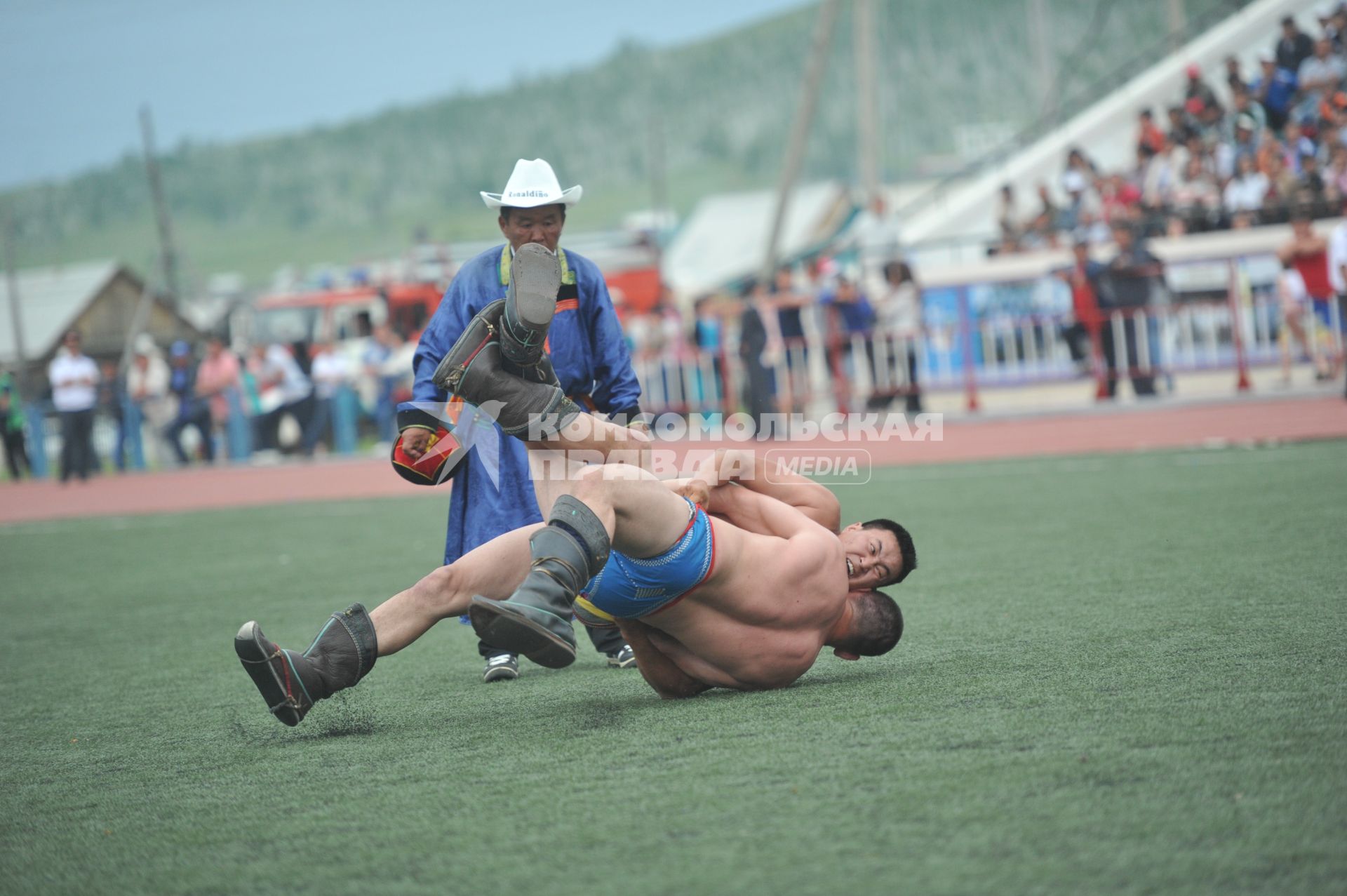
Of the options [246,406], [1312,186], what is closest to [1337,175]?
[1312,186]

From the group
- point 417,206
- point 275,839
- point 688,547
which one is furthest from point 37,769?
point 417,206

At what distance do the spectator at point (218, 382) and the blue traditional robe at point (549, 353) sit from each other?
1604cm

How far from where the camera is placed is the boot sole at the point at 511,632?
3445 mm

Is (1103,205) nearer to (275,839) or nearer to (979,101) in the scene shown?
(275,839)

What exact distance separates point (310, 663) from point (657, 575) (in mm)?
1088

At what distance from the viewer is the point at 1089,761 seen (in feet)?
10.7

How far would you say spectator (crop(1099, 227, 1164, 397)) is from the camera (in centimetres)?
1537

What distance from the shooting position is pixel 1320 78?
19.5 meters

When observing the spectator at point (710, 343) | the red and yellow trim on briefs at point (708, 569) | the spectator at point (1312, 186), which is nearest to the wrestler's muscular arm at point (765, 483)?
the red and yellow trim on briefs at point (708, 569)

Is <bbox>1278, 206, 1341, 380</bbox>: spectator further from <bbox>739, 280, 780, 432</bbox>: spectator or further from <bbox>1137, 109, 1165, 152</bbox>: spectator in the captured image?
<bbox>1137, 109, 1165, 152</bbox>: spectator

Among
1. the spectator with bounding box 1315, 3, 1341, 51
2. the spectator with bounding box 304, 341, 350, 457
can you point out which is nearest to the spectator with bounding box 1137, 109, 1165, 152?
the spectator with bounding box 1315, 3, 1341, 51

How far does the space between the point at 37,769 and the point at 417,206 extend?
102 m

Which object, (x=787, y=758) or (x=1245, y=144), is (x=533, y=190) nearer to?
(x=787, y=758)

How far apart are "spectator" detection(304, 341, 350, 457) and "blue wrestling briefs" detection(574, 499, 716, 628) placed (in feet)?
55.4
